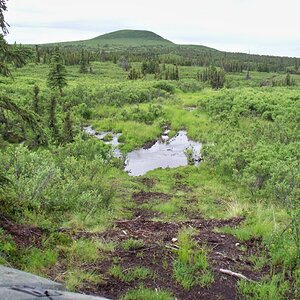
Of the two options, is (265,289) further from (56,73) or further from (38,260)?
(56,73)

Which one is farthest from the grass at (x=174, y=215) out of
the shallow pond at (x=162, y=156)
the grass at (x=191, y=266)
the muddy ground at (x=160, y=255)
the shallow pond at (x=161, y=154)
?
the shallow pond at (x=162, y=156)

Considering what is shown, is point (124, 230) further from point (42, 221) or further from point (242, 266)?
point (242, 266)

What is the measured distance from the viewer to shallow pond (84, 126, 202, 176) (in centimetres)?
2498

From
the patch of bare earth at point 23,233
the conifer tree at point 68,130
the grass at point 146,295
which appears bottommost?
the conifer tree at point 68,130

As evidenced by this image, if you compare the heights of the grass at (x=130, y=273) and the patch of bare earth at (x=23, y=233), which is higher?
the patch of bare earth at (x=23, y=233)

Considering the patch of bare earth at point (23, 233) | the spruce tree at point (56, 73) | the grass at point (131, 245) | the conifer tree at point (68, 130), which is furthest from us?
the spruce tree at point (56, 73)

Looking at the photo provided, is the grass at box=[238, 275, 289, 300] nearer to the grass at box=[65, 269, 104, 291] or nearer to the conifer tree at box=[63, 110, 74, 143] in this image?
the grass at box=[65, 269, 104, 291]

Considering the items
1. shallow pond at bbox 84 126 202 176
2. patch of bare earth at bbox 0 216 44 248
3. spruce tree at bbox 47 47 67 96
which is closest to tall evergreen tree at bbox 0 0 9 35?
patch of bare earth at bbox 0 216 44 248

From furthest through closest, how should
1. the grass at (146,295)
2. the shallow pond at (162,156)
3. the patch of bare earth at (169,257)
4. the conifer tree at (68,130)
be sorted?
the conifer tree at (68,130)
the shallow pond at (162,156)
the patch of bare earth at (169,257)
the grass at (146,295)

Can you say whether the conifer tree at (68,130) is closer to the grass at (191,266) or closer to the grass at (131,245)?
the grass at (131,245)

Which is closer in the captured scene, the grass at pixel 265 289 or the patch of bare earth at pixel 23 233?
the grass at pixel 265 289

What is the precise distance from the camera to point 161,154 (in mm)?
28172

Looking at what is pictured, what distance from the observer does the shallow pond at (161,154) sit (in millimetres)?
24984

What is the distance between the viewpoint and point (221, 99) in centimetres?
4416
